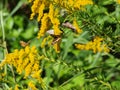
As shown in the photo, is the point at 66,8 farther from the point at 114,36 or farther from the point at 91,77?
the point at 91,77

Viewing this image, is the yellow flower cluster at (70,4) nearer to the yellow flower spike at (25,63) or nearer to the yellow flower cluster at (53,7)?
the yellow flower cluster at (53,7)

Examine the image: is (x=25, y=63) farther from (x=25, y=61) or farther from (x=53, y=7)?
(x=53, y=7)

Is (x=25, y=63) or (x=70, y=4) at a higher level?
(x=70, y=4)

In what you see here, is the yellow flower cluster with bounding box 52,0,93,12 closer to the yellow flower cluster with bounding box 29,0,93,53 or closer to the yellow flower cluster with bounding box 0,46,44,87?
the yellow flower cluster with bounding box 29,0,93,53

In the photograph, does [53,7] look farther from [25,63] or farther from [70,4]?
[25,63]

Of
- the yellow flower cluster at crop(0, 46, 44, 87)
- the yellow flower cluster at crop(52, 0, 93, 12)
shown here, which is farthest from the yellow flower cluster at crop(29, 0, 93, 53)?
the yellow flower cluster at crop(0, 46, 44, 87)

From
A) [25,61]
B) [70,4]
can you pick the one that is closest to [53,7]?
[70,4]

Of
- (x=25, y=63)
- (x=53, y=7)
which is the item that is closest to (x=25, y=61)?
(x=25, y=63)

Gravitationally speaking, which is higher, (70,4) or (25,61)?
(70,4)

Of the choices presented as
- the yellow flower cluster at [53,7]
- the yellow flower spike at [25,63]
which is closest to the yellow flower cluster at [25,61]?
the yellow flower spike at [25,63]

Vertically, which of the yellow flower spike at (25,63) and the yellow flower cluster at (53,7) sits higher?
the yellow flower cluster at (53,7)

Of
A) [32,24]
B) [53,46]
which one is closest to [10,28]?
[32,24]

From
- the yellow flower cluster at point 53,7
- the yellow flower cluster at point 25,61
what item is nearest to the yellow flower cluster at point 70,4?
the yellow flower cluster at point 53,7
